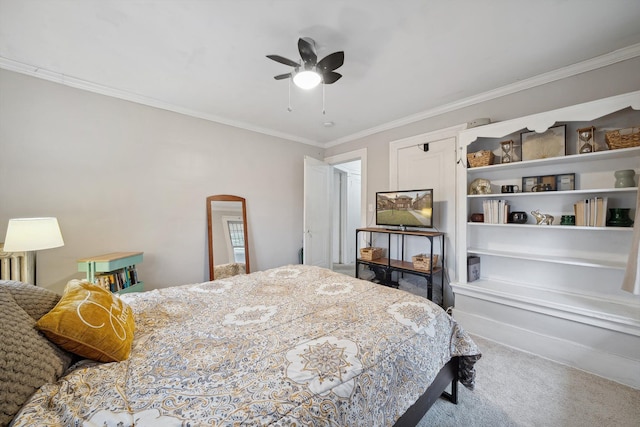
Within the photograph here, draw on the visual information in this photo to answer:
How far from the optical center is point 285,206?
416 cm

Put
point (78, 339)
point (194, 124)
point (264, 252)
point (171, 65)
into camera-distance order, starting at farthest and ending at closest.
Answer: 1. point (264, 252)
2. point (194, 124)
3. point (171, 65)
4. point (78, 339)

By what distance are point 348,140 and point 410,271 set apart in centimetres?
244

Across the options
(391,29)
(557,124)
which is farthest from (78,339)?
(557,124)

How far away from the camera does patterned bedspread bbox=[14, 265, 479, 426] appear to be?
2.49 feet

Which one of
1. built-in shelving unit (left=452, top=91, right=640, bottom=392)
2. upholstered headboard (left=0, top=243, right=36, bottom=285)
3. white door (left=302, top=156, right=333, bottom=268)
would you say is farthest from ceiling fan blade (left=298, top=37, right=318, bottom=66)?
upholstered headboard (left=0, top=243, right=36, bottom=285)

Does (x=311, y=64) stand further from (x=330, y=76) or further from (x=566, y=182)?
(x=566, y=182)

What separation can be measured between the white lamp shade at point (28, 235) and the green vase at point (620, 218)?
454 cm

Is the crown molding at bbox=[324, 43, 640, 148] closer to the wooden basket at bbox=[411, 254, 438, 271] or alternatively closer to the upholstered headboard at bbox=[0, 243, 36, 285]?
the wooden basket at bbox=[411, 254, 438, 271]

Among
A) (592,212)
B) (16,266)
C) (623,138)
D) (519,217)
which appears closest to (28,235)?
(16,266)

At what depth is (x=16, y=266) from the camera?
77.2 inches

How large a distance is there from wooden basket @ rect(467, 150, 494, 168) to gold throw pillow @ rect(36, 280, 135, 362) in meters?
3.24

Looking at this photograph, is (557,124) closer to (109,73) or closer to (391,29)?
(391,29)

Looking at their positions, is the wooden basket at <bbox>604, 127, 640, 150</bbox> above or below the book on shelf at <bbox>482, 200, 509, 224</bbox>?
above

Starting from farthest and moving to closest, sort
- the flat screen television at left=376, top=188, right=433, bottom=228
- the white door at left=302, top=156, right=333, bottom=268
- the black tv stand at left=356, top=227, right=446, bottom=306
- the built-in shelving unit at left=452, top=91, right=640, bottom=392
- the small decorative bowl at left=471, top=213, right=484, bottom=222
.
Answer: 1. the white door at left=302, top=156, right=333, bottom=268
2. the flat screen television at left=376, top=188, right=433, bottom=228
3. the black tv stand at left=356, top=227, right=446, bottom=306
4. the small decorative bowl at left=471, top=213, right=484, bottom=222
5. the built-in shelving unit at left=452, top=91, right=640, bottom=392
